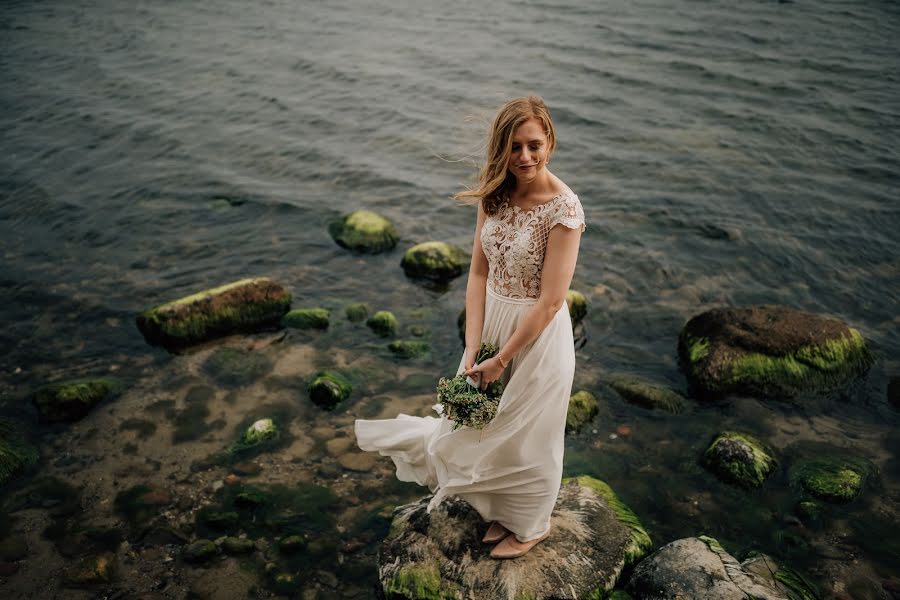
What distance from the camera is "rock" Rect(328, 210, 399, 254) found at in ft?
38.3

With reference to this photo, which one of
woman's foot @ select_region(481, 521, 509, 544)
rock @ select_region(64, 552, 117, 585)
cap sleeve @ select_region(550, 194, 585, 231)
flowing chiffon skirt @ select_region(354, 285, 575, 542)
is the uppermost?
cap sleeve @ select_region(550, 194, 585, 231)

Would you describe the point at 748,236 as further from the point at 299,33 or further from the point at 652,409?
the point at 299,33

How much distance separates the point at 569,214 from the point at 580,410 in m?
4.20

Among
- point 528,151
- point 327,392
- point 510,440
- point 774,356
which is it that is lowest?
point 327,392

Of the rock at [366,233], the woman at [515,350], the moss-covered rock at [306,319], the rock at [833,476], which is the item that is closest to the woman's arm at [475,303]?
the woman at [515,350]

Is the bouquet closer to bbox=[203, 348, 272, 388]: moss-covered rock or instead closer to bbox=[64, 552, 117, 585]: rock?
bbox=[64, 552, 117, 585]: rock

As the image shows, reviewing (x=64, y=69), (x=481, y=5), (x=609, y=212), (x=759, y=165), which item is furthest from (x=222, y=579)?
(x=481, y=5)

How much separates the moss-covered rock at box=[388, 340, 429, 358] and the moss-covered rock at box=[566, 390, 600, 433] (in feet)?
7.55

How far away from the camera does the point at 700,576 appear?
16.7 ft

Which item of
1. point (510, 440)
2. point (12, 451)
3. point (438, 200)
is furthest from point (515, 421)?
point (438, 200)

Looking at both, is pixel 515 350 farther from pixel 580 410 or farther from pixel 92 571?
pixel 92 571

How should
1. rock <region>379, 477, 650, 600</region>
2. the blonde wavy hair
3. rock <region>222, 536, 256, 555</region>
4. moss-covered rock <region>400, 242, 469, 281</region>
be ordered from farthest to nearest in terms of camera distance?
moss-covered rock <region>400, 242, 469, 281</region>, rock <region>222, 536, 256, 555</region>, rock <region>379, 477, 650, 600</region>, the blonde wavy hair

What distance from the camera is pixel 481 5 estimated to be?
1094 inches

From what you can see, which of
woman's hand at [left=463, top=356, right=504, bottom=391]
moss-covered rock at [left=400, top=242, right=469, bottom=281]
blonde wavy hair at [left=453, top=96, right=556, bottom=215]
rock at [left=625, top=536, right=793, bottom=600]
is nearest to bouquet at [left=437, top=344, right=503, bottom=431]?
woman's hand at [left=463, top=356, right=504, bottom=391]
